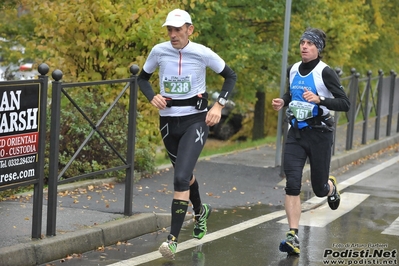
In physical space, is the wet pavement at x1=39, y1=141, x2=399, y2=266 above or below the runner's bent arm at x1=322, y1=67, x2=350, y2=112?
below

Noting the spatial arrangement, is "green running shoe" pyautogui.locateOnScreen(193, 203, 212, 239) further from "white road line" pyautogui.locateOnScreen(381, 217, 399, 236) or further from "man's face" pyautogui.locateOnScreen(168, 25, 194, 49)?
"white road line" pyautogui.locateOnScreen(381, 217, 399, 236)

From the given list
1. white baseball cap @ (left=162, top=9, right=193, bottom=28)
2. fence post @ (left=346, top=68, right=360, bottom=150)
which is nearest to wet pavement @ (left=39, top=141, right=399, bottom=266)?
white baseball cap @ (left=162, top=9, right=193, bottom=28)

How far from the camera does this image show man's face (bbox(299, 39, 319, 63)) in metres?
7.25

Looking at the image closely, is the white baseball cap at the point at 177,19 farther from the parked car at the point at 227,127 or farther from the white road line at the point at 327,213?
the parked car at the point at 227,127

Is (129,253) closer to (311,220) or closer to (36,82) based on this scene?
(36,82)

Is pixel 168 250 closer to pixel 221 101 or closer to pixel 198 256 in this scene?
pixel 198 256

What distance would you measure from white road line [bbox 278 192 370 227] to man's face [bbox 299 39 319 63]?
2024 mm

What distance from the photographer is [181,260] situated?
6.79 meters

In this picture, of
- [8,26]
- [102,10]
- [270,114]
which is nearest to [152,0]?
[102,10]

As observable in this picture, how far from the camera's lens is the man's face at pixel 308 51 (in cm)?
725

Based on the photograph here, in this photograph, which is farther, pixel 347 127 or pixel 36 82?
pixel 347 127

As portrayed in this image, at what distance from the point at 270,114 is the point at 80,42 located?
15099 mm

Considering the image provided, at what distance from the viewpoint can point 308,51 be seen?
23.8ft

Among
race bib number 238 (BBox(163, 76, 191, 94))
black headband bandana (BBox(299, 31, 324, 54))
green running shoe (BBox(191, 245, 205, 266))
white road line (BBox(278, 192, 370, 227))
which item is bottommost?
white road line (BBox(278, 192, 370, 227))
